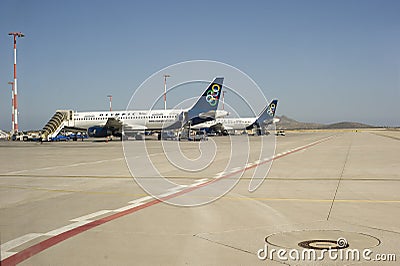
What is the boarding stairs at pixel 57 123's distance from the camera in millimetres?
57469

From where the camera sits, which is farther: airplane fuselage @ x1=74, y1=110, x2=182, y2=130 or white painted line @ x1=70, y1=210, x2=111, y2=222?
airplane fuselage @ x1=74, y1=110, x2=182, y2=130

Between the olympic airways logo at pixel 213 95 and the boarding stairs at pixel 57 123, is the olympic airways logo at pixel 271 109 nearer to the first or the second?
the boarding stairs at pixel 57 123

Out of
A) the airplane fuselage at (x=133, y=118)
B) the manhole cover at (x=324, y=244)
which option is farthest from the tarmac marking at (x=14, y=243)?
the airplane fuselage at (x=133, y=118)

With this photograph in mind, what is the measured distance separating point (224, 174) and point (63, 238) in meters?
9.69

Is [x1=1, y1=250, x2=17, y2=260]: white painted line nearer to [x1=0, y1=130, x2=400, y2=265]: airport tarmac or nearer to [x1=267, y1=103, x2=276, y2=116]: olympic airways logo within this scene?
[x1=0, y1=130, x2=400, y2=265]: airport tarmac

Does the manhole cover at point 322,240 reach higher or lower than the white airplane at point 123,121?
lower

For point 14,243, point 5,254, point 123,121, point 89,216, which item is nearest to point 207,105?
point 89,216

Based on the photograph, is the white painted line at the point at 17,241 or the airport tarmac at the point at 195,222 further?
the white painted line at the point at 17,241

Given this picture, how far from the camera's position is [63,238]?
21.3 feet

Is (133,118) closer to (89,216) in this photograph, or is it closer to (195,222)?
(89,216)

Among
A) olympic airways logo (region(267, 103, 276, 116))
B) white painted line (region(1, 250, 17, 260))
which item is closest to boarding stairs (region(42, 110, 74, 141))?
olympic airways logo (region(267, 103, 276, 116))

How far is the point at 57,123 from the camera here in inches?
2343

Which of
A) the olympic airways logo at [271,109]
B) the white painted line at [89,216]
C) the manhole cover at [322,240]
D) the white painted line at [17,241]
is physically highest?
the olympic airways logo at [271,109]

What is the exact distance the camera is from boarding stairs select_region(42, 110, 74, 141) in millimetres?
57469
